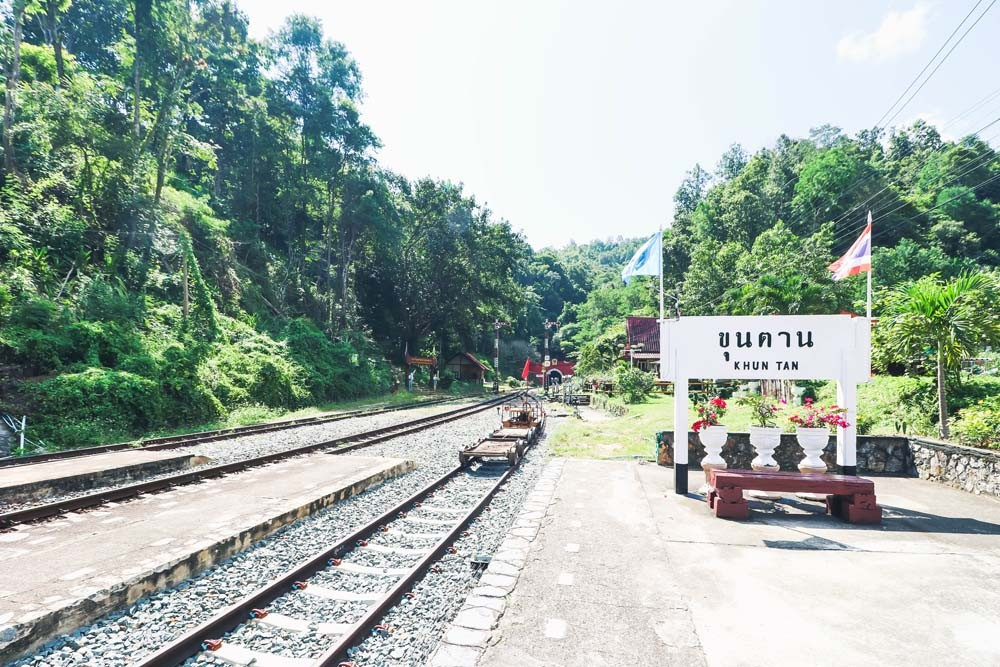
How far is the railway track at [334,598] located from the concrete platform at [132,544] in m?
1.00

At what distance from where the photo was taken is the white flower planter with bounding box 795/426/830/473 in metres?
7.03

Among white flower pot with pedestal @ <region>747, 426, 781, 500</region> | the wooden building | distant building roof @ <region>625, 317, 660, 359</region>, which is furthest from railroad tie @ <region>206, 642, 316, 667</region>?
distant building roof @ <region>625, 317, 660, 359</region>

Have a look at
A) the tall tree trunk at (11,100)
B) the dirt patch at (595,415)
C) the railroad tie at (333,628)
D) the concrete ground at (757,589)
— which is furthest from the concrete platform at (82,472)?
the dirt patch at (595,415)

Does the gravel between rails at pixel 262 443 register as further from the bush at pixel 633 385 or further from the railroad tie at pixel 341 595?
the bush at pixel 633 385

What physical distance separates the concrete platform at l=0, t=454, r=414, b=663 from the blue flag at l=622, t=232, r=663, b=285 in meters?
6.11

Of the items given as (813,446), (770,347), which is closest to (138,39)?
(770,347)

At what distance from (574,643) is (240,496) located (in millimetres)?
6116

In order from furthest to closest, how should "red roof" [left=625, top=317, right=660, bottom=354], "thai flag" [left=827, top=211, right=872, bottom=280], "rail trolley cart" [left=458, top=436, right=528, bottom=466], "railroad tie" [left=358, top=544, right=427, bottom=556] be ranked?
"red roof" [left=625, top=317, right=660, bottom=354] < "rail trolley cart" [left=458, top=436, right=528, bottom=466] < "thai flag" [left=827, top=211, right=872, bottom=280] < "railroad tie" [left=358, top=544, right=427, bottom=556]

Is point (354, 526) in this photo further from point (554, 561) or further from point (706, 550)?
point (706, 550)

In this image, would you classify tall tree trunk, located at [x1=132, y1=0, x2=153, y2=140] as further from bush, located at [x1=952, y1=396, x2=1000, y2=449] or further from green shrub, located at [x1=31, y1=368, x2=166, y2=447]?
bush, located at [x1=952, y1=396, x2=1000, y2=449]

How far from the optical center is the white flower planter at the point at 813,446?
703cm

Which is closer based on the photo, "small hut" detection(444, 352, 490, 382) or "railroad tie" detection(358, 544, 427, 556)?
"railroad tie" detection(358, 544, 427, 556)

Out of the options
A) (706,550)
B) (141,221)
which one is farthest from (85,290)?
(706,550)

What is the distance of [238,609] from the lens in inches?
160
